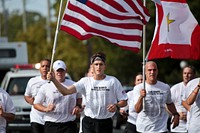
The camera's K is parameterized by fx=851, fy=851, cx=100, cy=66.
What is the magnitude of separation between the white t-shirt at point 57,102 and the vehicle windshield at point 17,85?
26.9 ft

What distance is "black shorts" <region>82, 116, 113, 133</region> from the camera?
552 inches

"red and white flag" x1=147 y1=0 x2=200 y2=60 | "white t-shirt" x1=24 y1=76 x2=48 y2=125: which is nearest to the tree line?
"white t-shirt" x1=24 y1=76 x2=48 y2=125

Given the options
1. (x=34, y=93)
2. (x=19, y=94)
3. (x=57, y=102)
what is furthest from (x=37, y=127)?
(x=19, y=94)

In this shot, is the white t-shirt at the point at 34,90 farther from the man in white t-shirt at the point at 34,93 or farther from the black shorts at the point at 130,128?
the black shorts at the point at 130,128

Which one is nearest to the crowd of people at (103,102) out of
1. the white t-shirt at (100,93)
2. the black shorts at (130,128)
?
the white t-shirt at (100,93)

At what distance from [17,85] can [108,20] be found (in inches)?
371

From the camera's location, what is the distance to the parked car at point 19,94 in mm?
22422

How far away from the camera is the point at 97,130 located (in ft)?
46.2

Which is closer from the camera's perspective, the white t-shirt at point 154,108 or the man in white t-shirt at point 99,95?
the man in white t-shirt at point 99,95

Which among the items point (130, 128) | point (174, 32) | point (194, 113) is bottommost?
point (130, 128)

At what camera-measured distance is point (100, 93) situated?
1388 cm

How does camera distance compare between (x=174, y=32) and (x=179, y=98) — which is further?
(x=179, y=98)

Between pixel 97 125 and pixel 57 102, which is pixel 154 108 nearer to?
pixel 97 125

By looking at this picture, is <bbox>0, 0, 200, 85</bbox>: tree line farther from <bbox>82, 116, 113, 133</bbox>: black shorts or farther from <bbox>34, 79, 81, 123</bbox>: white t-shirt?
<bbox>82, 116, 113, 133</bbox>: black shorts
